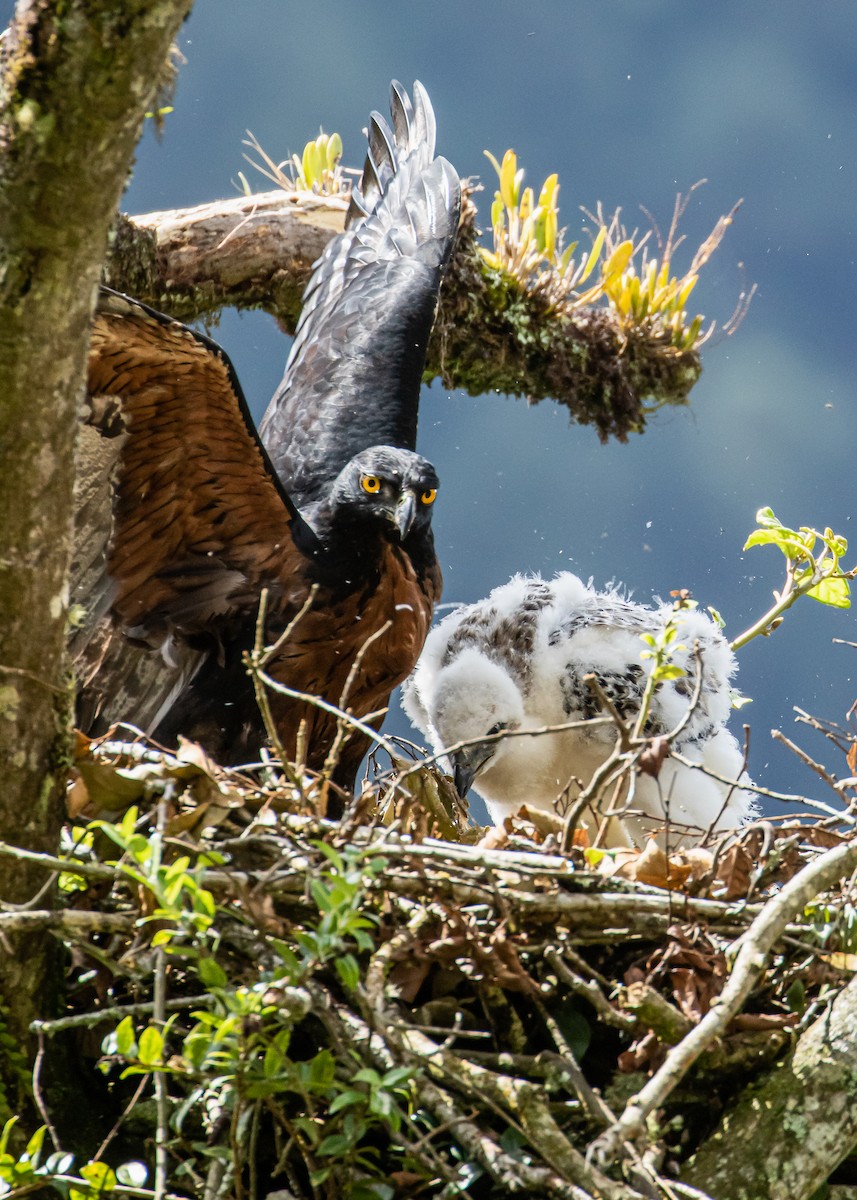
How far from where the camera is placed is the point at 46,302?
1.78m

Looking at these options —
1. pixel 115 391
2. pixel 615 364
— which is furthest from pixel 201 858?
pixel 615 364

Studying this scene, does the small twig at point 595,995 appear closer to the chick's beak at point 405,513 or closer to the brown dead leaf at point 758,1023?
the brown dead leaf at point 758,1023

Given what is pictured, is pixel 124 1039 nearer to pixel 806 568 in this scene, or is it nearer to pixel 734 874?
pixel 734 874

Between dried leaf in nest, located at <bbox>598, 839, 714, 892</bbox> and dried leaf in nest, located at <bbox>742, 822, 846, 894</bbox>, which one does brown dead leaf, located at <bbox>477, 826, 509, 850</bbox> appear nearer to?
dried leaf in nest, located at <bbox>598, 839, 714, 892</bbox>

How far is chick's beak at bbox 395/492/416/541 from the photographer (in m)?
3.82

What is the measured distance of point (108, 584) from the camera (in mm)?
3719

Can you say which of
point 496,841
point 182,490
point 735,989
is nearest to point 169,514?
→ point 182,490

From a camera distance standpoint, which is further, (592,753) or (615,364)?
(615,364)

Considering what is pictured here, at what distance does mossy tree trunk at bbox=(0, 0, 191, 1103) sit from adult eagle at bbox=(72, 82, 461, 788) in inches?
47.9

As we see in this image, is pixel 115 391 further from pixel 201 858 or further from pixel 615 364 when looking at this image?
pixel 615 364

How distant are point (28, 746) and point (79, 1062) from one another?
0.62 m

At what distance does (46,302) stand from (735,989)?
1.33m

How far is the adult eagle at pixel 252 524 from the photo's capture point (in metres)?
3.42

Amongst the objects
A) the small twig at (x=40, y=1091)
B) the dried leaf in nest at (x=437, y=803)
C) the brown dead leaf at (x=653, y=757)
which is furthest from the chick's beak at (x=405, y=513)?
the small twig at (x=40, y=1091)
